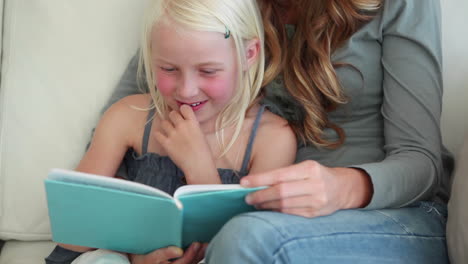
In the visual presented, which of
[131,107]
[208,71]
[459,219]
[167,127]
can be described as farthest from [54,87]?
[459,219]

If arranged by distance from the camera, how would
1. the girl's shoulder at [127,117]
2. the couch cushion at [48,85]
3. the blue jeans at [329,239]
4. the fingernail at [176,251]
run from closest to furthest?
the blue jeans at [329,239] < the fingernail at [176,251] < the girl's shoulder at [127,117] < the couch cushion at [48,85]

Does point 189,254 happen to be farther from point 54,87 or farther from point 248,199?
point 54,87

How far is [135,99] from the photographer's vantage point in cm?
131

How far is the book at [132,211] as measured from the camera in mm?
884

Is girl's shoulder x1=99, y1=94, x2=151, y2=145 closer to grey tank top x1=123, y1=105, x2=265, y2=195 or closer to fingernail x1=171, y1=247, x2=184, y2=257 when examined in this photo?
grey tank top x1=123, y1=105, x2=265, y2=195

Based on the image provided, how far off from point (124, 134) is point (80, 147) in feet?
0.60

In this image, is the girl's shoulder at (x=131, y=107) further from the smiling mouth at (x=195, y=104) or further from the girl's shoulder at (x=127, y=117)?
the smiling mouth at (x=195, y=104)

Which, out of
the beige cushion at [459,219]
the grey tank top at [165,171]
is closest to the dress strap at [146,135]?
the grey tank top at [165,171]

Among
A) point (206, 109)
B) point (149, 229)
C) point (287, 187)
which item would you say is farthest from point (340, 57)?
point (149, 229)

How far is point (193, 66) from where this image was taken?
110cm

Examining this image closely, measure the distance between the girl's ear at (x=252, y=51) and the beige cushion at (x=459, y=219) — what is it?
0.47m

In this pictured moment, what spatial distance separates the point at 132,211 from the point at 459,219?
560 mm

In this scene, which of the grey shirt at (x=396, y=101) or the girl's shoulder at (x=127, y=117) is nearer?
the grey shirt at (x=396, y=101)

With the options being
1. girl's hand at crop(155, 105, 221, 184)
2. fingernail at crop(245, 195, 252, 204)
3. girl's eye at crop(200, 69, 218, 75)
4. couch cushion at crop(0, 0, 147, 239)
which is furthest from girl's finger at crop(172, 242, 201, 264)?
couch cushion at crop(0, 0, 147, 239)
